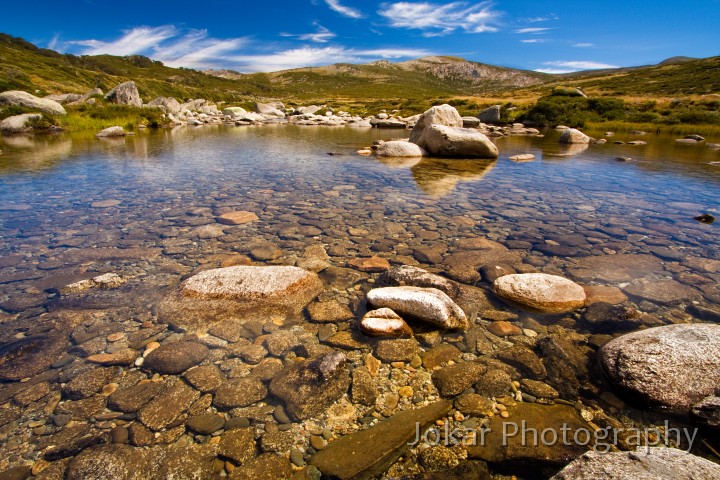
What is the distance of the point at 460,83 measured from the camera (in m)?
183

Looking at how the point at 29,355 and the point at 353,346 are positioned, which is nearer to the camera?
the point at 29,355

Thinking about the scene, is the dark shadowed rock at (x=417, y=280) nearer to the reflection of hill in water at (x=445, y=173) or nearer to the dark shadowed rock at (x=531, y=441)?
the dark shadowed rock at (x=531, y=441)

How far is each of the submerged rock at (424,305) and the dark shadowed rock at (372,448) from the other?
51.9 inches

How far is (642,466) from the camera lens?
2150 millimetres

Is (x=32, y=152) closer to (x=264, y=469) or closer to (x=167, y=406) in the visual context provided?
(x=167, y=406)

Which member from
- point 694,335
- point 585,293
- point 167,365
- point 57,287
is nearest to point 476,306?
point 585,293

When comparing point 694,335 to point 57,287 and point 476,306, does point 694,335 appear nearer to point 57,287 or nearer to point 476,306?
point 476,306

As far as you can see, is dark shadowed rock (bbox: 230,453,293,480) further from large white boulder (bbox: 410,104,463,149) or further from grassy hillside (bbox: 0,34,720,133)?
grassy hillside (bbox: 0,34,720,133)

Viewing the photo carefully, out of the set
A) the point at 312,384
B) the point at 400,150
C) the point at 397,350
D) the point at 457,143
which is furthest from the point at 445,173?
the point at 312,384

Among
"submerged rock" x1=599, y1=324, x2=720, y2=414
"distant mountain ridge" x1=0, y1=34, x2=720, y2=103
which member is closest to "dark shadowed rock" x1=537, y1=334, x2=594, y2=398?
"submerged rock" x1=599, y1=324, x2=720, y2=414

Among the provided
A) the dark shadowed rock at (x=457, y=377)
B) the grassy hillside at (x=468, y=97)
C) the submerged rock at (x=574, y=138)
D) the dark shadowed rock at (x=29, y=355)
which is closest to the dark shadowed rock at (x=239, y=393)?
the dark shadowed rock at (x=457, y=377)

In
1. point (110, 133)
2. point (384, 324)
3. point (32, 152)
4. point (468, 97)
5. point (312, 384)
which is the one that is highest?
point (468, 97)

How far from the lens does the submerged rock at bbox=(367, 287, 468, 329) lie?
4.36 metres

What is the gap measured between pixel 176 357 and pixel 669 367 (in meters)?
4.83
